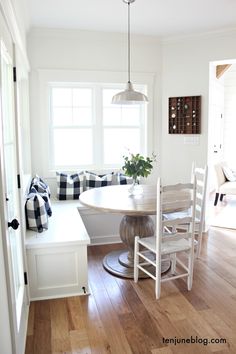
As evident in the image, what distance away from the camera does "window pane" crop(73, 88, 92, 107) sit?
4.36m

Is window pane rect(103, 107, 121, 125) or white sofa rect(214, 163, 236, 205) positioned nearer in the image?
window pane rect(103, 107, 121, 125)

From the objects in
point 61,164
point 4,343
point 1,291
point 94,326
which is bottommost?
point 94,326

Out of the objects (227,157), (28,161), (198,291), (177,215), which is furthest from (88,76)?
(227,157)

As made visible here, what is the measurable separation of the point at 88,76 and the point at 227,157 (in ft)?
14.9

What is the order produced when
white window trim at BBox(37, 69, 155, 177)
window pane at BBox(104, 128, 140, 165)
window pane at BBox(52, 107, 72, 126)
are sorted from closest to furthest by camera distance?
white window trim at BBox(37, 69, 155, 177) → window pane at BBox(52, 107, 72, 126) → window pane at BBox(104, 128, 140, 165)

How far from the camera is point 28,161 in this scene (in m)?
4.02

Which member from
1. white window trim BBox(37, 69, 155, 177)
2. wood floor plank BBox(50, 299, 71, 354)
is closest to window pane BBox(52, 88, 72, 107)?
white window trim BBox(37, 69, 155, 177)

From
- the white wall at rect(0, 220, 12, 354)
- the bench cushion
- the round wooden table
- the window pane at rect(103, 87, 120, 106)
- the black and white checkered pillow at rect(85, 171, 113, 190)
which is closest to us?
the white wall at rect(0, 220, 12, 354)

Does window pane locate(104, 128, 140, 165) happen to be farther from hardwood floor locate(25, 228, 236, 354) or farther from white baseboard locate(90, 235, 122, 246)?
hardwood floor locate(25, 228, 236, 354)

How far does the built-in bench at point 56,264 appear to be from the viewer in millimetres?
2680

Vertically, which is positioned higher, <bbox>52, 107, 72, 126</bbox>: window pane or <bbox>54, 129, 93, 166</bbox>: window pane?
<bbox>52, 107, 72, 126</bbox>: window pane

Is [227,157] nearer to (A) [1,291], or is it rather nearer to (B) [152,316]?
(B) [152,316]

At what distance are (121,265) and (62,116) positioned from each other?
7.28ft

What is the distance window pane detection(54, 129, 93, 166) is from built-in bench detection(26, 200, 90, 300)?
5.80ft
